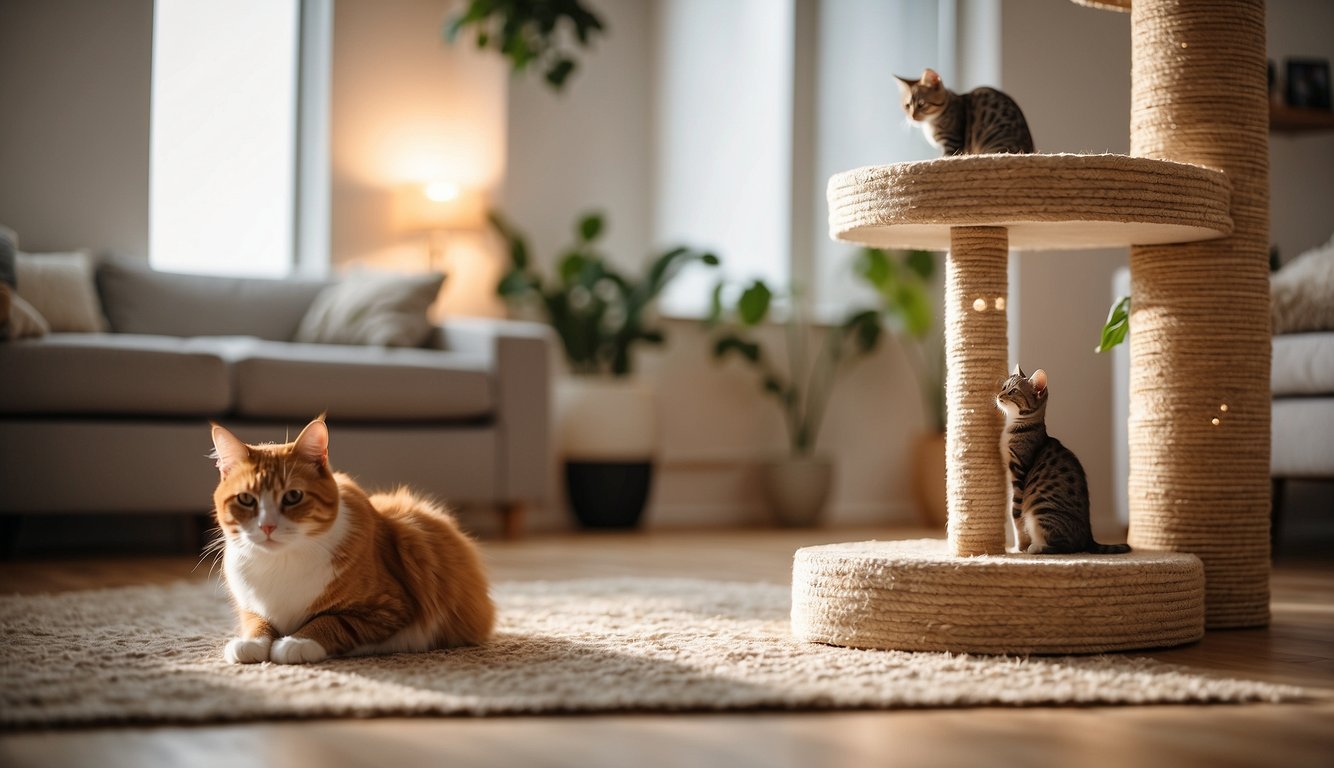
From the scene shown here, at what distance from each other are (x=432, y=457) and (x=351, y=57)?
1.72m

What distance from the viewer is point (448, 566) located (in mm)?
1812

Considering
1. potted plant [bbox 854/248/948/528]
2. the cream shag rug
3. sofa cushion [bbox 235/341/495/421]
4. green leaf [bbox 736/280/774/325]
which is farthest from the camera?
potted plant [bbox 854/248/948/528]

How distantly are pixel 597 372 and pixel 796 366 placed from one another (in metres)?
0.86

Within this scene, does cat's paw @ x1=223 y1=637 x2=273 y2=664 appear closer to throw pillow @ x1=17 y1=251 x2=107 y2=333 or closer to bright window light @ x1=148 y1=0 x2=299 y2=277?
throw pillow @ x1=17 y1=251 x2=107 y2=333

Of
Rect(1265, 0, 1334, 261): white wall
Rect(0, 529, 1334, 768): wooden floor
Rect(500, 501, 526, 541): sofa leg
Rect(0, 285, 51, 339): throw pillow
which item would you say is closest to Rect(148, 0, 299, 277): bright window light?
Rect(0, 285, 51, 339): throw pillow

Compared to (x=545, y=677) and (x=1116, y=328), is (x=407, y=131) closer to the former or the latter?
(x=1116, y=328)

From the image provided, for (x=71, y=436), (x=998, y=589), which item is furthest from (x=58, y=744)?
(x=71, y=436)

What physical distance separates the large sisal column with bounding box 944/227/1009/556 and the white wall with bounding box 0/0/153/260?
308 cm

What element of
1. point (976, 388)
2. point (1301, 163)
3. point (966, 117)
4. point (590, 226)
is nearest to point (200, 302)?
point (590, 226)

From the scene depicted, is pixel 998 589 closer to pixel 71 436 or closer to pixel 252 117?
pixel 71 436

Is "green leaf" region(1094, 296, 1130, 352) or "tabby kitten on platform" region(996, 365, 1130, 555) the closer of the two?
"tabby kitten on platform" region(996, 365, 1130, 555)

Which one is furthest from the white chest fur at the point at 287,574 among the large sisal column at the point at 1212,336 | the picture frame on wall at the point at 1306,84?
the picture frame on wall at the point at 1306,84

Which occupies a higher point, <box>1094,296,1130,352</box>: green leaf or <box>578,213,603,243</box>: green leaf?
<box>578,213,603,243</box>: green leaf

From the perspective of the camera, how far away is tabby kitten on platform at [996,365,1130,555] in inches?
73.4
